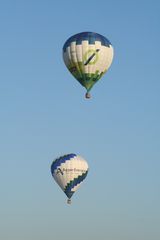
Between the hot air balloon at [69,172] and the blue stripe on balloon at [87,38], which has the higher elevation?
the blue stripe on balloon at [87,38]

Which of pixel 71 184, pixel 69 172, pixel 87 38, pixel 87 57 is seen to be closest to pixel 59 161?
pixel 69 172

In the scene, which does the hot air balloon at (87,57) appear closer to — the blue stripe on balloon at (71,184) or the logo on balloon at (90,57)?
the logo on balloon at (90,57)

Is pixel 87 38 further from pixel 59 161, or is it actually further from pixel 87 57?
pixel 59 161

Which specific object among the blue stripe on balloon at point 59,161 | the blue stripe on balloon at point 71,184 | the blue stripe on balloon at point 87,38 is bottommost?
the blue stripe on balloon at point 71,184

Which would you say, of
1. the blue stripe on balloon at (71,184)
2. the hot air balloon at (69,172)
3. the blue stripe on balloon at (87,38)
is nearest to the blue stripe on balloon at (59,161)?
the hot air balloon at (69,172)

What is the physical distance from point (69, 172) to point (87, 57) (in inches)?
910

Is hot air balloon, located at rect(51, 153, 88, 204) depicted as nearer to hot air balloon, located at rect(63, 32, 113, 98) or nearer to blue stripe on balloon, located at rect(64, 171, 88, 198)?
blue stripe on balloon, located at rect(64, 171, 88, 198)

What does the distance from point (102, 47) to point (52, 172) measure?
25622 mm

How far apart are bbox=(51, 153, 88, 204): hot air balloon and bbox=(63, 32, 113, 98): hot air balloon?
21.1 meters

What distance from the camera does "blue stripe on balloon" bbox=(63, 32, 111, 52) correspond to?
85938mm

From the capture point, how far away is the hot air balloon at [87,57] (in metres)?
85.4

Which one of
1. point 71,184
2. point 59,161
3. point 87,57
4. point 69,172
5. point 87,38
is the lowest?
point 71,184

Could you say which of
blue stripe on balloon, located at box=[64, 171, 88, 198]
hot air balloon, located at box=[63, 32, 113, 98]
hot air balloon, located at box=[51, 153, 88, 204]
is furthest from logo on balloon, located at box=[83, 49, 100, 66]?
blue stripe on balloon, located at box=[64, 171, 88, 198]

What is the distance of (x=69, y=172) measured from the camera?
340ft
